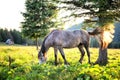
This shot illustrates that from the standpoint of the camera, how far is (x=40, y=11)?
43.3 meters

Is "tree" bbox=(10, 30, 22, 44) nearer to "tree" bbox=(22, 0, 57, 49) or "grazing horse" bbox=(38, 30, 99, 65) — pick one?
"tree" bbox=(22, 0, 57, 49)

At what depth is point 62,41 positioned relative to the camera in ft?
58.0

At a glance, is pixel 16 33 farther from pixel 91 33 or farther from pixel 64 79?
pixel 64 79

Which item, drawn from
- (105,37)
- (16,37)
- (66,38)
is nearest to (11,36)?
(16,37)

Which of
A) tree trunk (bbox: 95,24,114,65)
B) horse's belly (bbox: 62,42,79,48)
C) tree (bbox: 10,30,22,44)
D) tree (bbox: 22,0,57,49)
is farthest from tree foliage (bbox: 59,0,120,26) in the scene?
tree (bbox: 10,30,22,44)

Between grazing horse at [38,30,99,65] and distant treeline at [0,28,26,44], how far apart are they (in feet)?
236

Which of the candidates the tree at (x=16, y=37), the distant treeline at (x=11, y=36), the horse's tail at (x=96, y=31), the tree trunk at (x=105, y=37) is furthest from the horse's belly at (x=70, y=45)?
the tree at (x=16, y=37)

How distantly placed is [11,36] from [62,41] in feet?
245

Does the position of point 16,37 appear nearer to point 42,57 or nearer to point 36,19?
point 36,19

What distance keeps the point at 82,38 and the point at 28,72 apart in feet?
30.5

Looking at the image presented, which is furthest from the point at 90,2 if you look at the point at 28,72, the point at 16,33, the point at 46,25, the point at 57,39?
the point at 16,33

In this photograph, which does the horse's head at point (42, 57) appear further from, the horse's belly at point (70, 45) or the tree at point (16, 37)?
the tree at point (16, 37)

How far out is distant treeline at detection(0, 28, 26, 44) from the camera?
9056cm

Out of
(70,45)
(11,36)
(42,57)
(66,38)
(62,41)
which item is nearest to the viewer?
(42,57)
